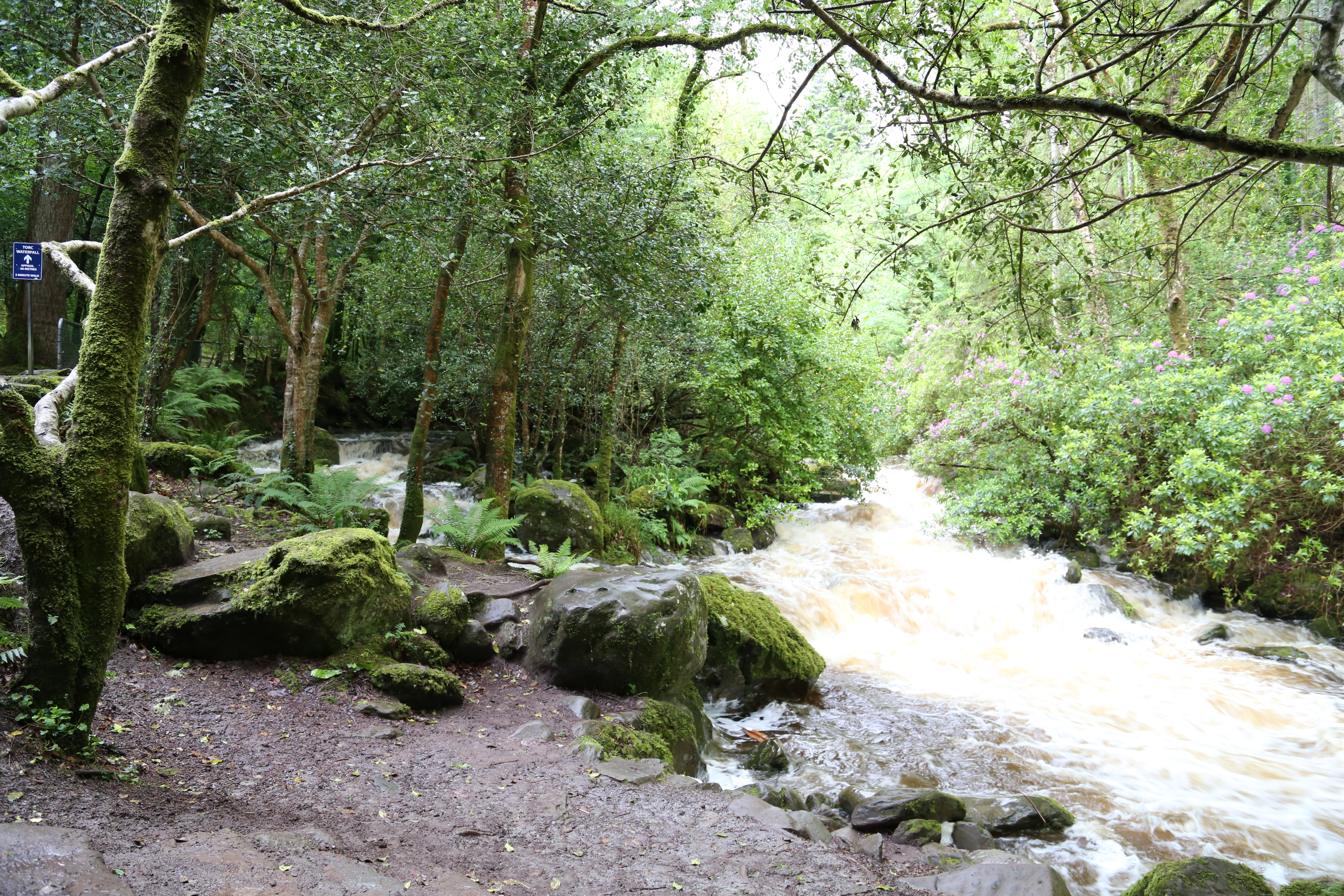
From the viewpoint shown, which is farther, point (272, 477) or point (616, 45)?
point (272, 477)

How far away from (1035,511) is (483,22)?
37.0 ft

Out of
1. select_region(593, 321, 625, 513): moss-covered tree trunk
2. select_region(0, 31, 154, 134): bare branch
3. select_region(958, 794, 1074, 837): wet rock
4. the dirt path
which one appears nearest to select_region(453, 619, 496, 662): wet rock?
the dirt path

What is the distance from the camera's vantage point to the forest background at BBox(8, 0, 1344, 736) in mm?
4977

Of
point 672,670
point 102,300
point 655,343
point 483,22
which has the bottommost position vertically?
point 672,670

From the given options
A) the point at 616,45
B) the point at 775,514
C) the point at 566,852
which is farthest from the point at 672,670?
the point at 775,514

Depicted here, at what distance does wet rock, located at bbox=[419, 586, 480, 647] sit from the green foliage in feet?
27.6

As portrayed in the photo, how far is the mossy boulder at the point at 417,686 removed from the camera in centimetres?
527

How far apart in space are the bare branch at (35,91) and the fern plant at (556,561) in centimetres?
578

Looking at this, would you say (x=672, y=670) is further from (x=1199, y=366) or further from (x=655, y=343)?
(x=1199, y=366)

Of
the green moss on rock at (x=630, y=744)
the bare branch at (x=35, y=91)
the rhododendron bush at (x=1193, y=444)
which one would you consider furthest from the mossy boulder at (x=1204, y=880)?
the bare branch at (x=35, y=91)

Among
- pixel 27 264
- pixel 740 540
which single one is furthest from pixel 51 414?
pixel 740 540

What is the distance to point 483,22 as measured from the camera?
7434mm

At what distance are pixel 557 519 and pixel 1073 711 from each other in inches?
283

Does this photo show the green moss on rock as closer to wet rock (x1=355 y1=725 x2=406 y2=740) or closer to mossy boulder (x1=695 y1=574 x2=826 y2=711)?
wet rock (x1=355 y1=725 x2=406 y2=740)
